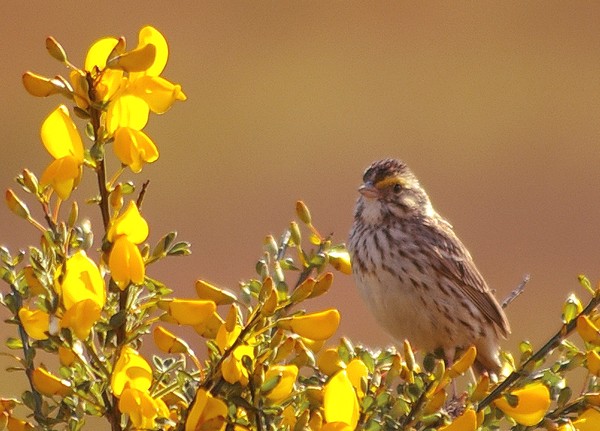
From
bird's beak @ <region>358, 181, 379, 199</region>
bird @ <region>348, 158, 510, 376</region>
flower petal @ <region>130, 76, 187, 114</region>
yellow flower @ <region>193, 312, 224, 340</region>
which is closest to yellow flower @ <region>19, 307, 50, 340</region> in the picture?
yellow flower @ <region>193, 312, 224, 340</region>

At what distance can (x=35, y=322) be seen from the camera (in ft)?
5.19

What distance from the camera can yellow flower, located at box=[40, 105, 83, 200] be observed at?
1.63 meters

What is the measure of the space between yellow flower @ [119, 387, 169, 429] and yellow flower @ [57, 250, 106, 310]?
12 centimetres

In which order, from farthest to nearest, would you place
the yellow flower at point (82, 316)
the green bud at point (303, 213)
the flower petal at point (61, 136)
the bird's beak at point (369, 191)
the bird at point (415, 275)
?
the bird's beak at point (369, 191) → the bird at point (415, 275) → the green bud at point (303, 213) → the flower petal at point (61, 136) → the yellow flower at point (82, 316)

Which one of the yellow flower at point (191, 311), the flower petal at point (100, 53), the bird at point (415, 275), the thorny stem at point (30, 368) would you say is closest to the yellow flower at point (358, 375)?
the yellow flower at point (191, 311)

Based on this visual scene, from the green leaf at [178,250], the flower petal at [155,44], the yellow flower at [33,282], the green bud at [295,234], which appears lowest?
the yellow flower at [33,282]

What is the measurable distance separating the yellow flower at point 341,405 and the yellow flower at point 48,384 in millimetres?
336

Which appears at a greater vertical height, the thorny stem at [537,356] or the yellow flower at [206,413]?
the thorny stem at [537,356]

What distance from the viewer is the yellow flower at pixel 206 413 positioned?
61.9 inches

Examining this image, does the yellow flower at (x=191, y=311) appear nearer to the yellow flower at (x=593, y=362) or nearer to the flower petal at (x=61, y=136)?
the flower petal at (x=61, y=136)

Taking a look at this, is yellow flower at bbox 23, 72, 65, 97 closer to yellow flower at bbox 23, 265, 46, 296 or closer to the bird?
yellow flower at bbox 23, 265, 46, 296

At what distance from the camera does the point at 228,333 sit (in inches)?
65.1

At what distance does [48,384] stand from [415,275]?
3.22 m

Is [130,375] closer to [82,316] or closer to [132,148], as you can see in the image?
[82,316]
